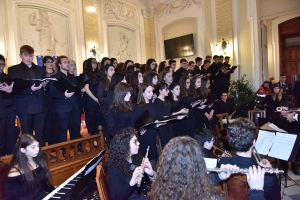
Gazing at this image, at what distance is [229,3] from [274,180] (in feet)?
26.8

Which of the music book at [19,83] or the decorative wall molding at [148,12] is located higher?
the decorative wall molding at [148,12]

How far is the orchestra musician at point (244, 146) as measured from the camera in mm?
1749

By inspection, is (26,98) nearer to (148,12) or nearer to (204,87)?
(204,87)

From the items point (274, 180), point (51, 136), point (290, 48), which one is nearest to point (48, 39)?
point (51, 136)

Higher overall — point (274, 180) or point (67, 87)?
point (67, 87)

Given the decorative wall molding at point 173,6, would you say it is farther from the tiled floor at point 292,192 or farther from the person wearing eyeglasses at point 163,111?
the tiled floor at point 292,192

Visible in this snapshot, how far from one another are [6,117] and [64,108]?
756 mm

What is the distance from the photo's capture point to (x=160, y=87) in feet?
12.2

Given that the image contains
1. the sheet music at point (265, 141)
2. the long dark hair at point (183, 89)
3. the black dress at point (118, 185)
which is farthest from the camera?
the long dark hair at point (183, 89)

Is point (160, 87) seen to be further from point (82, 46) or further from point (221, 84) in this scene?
point (82, 46)

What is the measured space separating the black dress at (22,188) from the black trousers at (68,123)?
1544 millimetres

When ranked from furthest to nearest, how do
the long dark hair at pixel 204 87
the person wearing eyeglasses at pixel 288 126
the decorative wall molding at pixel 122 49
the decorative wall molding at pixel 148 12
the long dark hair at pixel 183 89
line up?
the decorative wall molding at pixel 148 12 < the decorative wall molding at pixel 122 49 < the long dark hair at pixel 204 87 < the long dark hair at pixel 183 89 < the person wearing eyeglasses at pixel 288 126

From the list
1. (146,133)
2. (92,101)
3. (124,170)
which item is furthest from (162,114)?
(124,170)

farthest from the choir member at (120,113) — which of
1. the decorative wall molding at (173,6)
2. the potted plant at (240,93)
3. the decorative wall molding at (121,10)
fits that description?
the decorative wall molding at (173,6)
